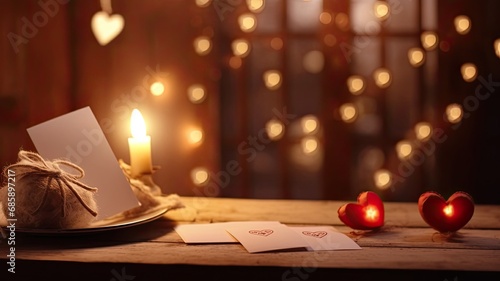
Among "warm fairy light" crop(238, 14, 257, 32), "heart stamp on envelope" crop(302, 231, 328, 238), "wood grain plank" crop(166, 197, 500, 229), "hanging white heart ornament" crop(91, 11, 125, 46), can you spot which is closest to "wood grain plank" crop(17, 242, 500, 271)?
"heart stamp on envelope" crop(302, 231, 328, 238)

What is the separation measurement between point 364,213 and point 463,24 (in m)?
1.44

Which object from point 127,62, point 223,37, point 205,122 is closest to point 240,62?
point 223,37

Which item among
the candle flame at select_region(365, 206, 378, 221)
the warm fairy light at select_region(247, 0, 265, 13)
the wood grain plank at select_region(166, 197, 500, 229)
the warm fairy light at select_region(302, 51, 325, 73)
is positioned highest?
the warm fairy light at select_region(247, 0, 265, 13)

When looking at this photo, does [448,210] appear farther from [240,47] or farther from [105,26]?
[105,26]

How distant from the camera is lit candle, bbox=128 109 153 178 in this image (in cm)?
138

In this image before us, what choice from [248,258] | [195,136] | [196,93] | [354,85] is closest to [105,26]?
[196,93]

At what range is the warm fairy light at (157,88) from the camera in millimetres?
2318

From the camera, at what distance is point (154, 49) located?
7.59 feet

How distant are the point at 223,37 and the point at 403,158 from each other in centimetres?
86

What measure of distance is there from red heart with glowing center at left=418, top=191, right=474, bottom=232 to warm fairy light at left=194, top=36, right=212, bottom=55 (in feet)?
4.44

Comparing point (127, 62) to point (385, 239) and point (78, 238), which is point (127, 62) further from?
point (385, 239)

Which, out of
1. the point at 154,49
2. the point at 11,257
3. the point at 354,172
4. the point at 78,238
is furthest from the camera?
the point at 354,172

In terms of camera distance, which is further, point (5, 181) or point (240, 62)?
point (240, 62)

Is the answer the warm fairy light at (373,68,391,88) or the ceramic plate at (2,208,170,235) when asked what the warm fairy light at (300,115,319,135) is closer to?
the warm fairy light at (373,68,391,88)
